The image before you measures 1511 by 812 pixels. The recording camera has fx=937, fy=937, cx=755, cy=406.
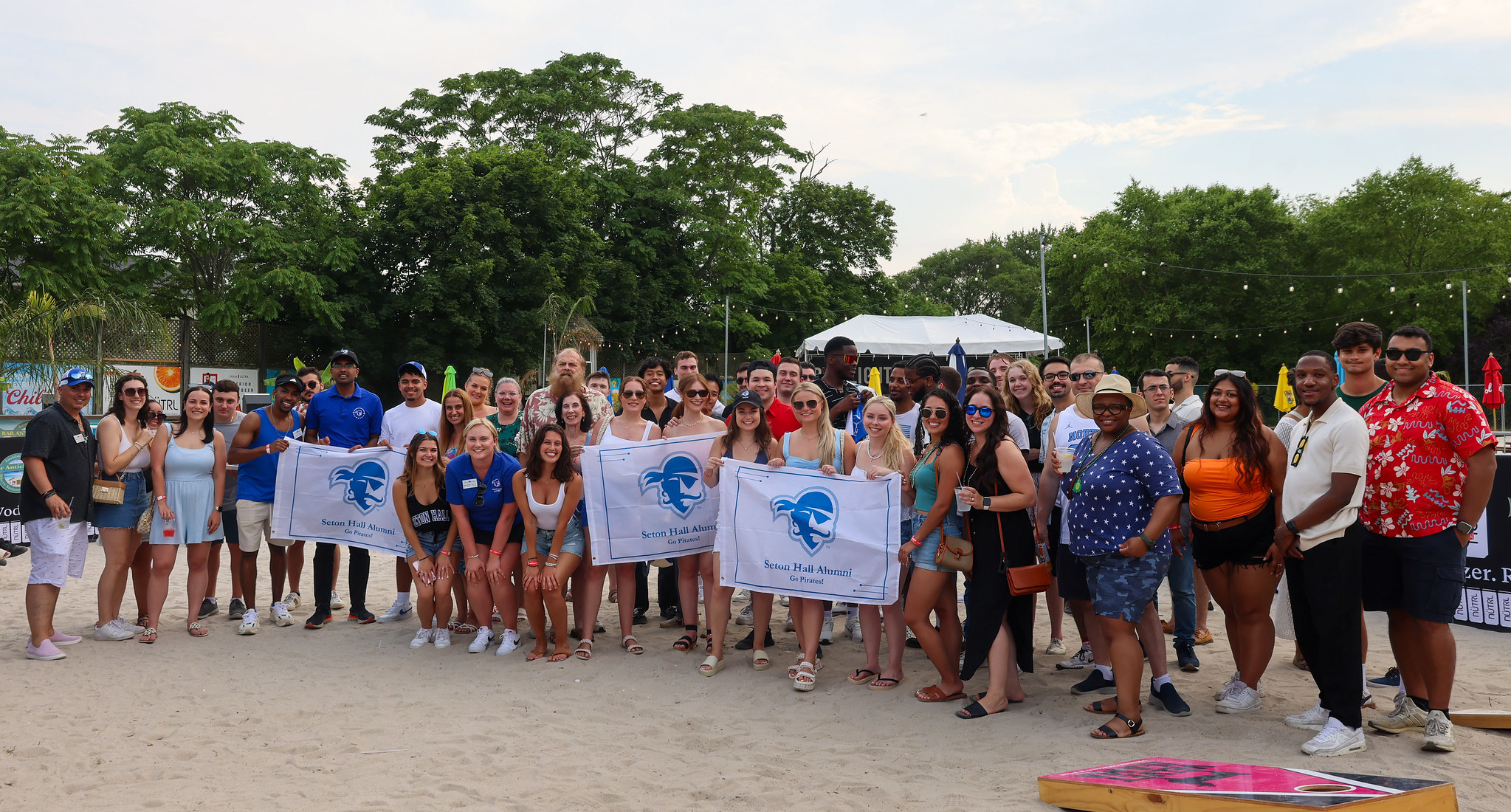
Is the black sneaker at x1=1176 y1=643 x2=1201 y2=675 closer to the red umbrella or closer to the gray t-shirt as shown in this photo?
the gray t-shirt

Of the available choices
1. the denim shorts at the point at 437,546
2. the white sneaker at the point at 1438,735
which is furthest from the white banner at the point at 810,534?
the white sneaker at the point at 1438,735

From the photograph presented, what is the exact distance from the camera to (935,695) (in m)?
5.44

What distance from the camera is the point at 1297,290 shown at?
137 ft

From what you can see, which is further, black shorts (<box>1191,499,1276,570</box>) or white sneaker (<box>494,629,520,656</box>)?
white sneaker (<box>494,629,520,656</box>)

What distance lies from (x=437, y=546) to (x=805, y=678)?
3.00 meters

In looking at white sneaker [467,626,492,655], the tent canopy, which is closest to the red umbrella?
the tent canopy

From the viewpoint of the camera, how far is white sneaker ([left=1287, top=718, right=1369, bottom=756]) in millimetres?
4367

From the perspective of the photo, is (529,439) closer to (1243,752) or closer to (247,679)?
(247,679)

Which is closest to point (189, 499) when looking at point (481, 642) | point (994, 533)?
point (481, 642)

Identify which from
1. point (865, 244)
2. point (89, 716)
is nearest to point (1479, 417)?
point (89, 716)

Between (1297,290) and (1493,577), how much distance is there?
39.5 m

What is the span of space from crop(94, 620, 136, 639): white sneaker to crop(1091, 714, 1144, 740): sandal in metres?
6.74

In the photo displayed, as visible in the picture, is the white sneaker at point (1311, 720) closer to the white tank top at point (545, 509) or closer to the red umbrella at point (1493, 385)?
the white tank top at point (545, 509)

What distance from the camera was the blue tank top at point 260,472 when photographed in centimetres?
739
